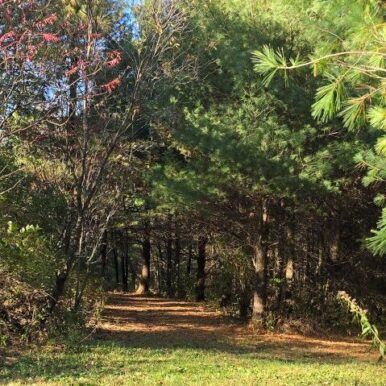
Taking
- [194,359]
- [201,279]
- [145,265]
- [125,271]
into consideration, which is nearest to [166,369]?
[194,359]

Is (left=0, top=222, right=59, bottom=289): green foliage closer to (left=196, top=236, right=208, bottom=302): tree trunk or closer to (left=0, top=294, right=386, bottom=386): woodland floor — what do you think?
(left=0, top=294, right=386, bottom=386): woodland floor

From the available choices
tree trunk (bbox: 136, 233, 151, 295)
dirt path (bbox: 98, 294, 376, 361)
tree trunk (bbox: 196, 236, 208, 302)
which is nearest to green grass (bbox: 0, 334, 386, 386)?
dirt path (bbox: 98, 294, 376, 361)

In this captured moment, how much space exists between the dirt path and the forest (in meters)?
0.08

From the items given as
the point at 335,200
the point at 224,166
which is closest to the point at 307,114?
the point at 224,166

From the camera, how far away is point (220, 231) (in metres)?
15.8

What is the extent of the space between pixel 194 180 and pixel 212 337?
4.08m

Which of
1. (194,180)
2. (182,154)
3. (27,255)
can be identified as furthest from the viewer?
(182,154)

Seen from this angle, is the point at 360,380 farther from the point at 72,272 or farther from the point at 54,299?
the point at 72,272

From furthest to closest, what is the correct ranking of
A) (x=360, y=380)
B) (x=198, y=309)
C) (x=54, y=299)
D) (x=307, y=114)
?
(x=198, y=309) → (x=307, y=114) → (x=54, y=299) → (x=360, y=380)

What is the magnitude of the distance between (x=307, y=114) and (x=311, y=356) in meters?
4.98

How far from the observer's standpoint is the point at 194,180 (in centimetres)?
1204

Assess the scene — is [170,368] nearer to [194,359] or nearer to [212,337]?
[194,359]

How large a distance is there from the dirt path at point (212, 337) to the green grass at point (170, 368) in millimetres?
870

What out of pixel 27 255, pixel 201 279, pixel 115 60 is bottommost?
pixel 201 279
